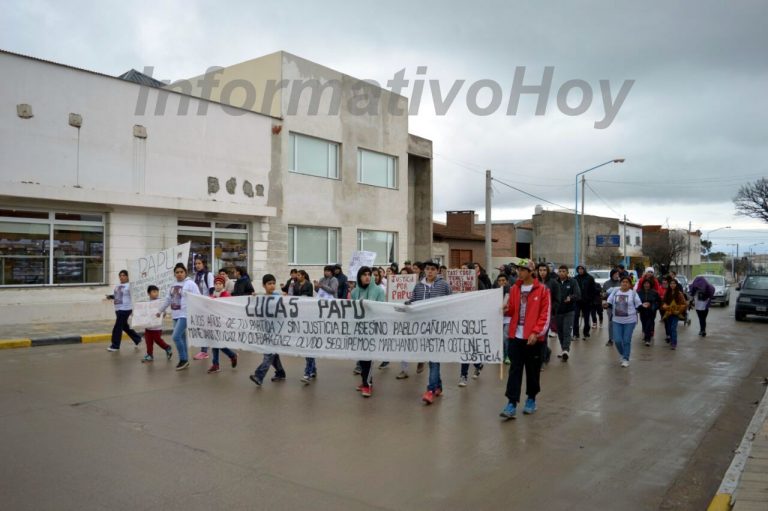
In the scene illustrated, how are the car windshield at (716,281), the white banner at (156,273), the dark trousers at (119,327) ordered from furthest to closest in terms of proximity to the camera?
the car windshield at (716,281), the white banner at (156,273), the dark trousers at (119,327)

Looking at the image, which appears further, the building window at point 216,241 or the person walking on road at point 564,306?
the building window at point 216,241

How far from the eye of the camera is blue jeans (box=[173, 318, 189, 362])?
10.6 meters

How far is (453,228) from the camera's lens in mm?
42062

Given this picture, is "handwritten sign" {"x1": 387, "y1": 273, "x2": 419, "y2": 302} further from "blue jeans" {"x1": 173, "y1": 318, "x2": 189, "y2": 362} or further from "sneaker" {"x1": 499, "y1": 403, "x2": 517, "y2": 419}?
"sneaker" {"x1": 499, "y1": 403, "x2": 517, "y2": 419}

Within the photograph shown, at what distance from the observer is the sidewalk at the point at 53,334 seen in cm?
1336

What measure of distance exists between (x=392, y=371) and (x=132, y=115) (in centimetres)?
1240

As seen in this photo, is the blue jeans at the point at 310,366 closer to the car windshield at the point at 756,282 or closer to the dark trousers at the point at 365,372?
the dark trousers at the point at 365,372

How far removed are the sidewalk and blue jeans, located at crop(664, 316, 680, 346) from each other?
12.8 meters

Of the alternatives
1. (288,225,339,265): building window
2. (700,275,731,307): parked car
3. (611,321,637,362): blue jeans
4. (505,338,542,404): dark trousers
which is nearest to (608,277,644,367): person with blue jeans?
(611,321,637,362): blue jeans

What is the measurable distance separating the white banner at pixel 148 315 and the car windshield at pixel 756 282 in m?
20.1

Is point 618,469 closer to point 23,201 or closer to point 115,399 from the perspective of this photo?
point 115,399

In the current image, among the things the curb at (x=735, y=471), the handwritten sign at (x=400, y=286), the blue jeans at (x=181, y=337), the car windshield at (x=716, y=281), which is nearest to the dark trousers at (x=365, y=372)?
the blue jeans at (x=181, y=337)

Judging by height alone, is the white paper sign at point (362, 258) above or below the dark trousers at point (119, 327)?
above

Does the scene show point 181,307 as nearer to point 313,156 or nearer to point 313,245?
point 313,245
